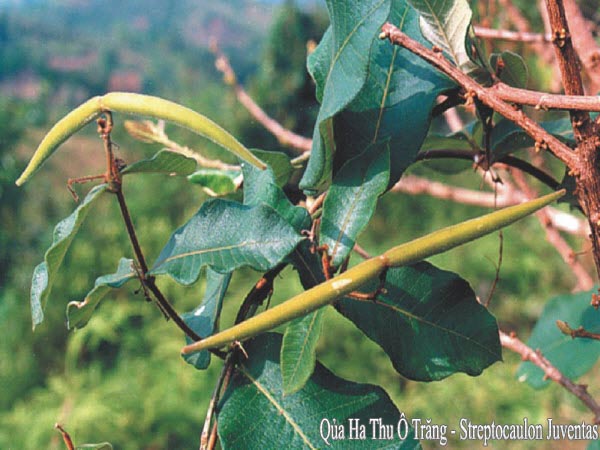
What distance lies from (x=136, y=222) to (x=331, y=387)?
291cm

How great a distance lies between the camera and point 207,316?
0.38m

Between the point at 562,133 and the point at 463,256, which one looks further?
the point at 463,256

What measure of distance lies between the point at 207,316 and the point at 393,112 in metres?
0.17

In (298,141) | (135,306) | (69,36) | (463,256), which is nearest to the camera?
(298,141)

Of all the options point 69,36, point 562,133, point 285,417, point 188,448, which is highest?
point 69,36

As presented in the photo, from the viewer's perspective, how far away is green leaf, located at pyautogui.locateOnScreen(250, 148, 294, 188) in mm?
401

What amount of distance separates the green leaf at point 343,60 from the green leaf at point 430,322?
8 centimetres

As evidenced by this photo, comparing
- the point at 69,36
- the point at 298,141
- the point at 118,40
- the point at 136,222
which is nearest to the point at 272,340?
the point at 298,141

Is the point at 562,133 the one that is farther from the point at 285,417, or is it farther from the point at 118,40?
the point at 118,40

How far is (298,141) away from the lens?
95cm

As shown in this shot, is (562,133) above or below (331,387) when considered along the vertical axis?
above

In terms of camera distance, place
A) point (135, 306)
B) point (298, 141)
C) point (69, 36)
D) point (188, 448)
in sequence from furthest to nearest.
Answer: point (69, 36) → point (135, 306) → point (188, 448) → point (298, 141)

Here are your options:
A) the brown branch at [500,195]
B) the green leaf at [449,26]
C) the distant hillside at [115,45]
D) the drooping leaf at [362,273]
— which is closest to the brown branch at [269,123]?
the brown branch at [500,195]

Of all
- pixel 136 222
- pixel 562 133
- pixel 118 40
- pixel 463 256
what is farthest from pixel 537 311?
pixel 118 40
